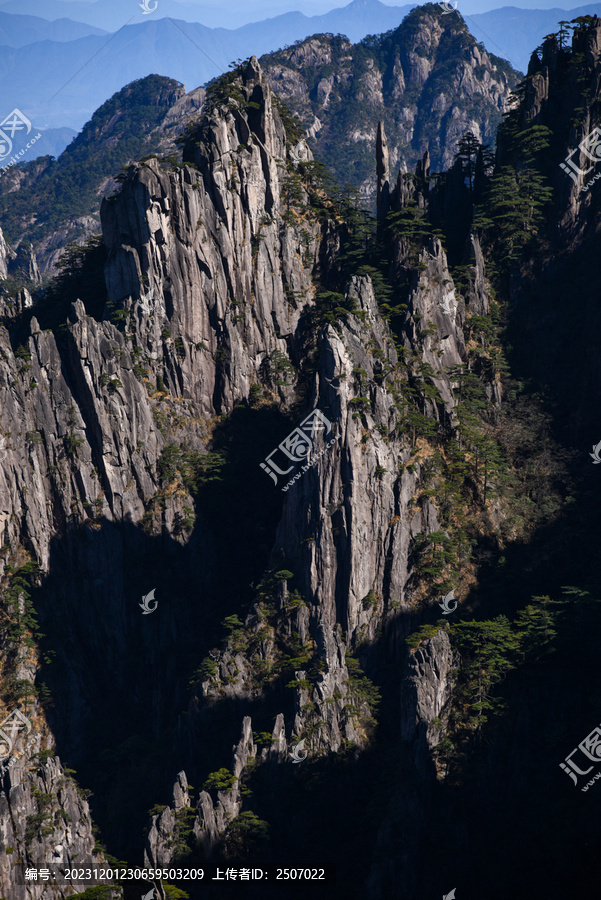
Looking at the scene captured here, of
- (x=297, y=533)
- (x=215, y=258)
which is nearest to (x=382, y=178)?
(x=215, y=258)

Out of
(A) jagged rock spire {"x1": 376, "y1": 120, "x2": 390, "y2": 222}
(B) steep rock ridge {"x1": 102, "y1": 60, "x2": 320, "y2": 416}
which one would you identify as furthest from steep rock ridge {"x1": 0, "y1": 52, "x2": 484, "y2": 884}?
(A) jagged rock spire {"x1": 376, "y1": 120, "x2": 390, "y2": 222}

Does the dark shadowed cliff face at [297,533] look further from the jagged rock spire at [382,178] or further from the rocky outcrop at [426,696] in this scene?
the jagged rock spire at [382,178]

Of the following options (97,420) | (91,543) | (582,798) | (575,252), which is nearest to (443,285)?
(575,252)

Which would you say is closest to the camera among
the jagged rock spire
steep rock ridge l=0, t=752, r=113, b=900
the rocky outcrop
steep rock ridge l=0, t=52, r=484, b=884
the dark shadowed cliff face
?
steep rock ridge l=0, t=752, r=113, b=900

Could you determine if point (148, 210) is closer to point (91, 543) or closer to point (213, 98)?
point (213, 98)

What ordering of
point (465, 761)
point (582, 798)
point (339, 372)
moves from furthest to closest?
point (339, 372) < point (465, 761) < point (582, 798)

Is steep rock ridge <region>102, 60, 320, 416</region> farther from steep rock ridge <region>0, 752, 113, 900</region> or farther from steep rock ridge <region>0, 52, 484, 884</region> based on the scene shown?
steep rock ridge <region>0, 752, 113, 900</region>
